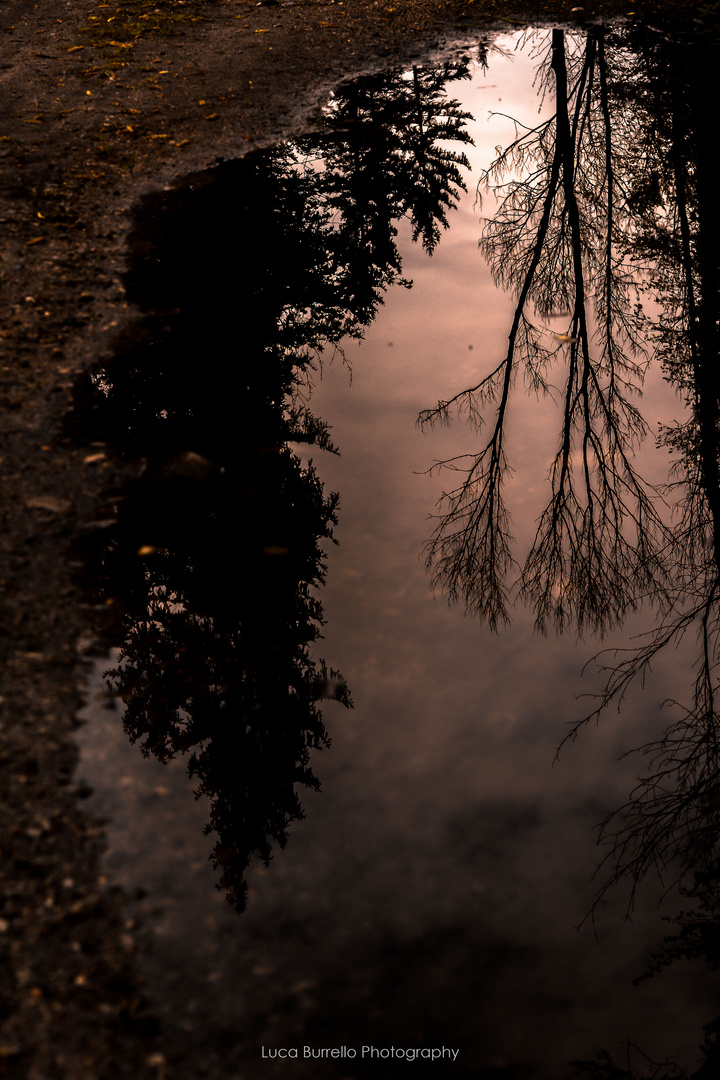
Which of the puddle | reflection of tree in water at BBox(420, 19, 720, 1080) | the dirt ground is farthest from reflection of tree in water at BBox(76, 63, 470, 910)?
reflection of tree in water at BBox(420, 19, 720, 1080)

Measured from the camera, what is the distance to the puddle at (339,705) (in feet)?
7.39

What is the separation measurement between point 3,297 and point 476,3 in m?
7.61

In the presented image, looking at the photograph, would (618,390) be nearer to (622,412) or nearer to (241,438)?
(622,412)

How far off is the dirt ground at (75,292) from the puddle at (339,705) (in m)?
0.14

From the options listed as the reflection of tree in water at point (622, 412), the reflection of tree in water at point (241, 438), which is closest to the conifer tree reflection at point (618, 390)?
the reflection of tree in water at point (622, 412)

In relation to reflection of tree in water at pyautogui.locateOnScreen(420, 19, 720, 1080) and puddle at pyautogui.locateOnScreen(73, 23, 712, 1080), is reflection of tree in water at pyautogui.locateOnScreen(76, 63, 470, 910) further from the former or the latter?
reflection of tree in water at pyautogui.locateOnScreen(420, 19, 720, 1080)

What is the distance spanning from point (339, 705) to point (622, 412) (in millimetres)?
2561

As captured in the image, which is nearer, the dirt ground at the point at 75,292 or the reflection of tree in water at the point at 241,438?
the dirt ground at the point at 75,292

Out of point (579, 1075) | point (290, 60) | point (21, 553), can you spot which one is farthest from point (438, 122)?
point (579, 1075)

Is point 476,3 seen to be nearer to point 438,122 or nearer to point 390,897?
point 438,122

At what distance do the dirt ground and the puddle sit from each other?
0.44ft

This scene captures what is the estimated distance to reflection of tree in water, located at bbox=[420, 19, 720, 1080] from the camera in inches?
115

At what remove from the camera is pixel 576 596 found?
3521 mm

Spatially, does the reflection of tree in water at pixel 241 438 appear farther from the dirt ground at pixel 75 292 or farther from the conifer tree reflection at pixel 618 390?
the conifer tree reflection at pixel 618 390
